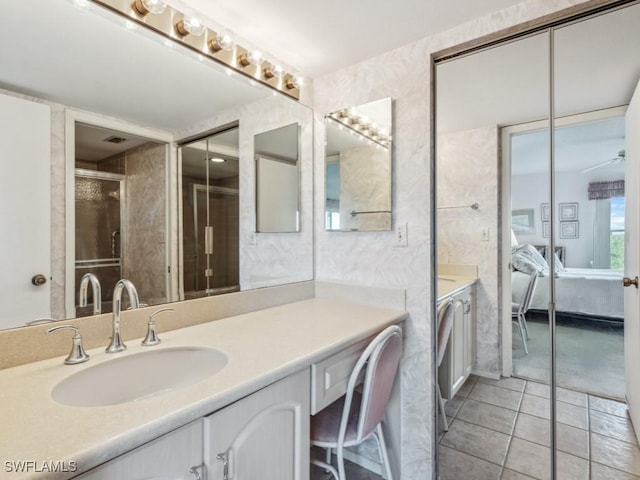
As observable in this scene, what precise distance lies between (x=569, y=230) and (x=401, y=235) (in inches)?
26.6

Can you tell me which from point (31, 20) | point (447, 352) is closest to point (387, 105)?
point (447, 352)

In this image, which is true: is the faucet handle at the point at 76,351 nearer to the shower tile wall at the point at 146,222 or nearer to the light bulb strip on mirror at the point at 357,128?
the shower tile wall at the point at 146,222

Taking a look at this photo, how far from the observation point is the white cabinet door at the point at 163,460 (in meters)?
0.64

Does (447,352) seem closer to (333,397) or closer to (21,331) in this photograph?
(333,397)

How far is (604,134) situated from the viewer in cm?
127

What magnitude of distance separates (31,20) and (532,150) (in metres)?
1.86

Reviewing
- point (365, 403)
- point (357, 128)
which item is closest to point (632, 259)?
point (365, 403)

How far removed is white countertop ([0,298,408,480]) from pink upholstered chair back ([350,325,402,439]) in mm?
91

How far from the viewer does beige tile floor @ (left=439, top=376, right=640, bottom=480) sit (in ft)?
4.19

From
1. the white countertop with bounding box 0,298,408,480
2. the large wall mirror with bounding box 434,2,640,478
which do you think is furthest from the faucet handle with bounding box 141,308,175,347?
the large wall mirror with bounding box 434,2,640,478

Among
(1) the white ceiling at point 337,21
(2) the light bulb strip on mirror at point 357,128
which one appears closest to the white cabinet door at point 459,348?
(2) the light bulb strip on mirror at point 357,128

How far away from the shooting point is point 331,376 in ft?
3.81
